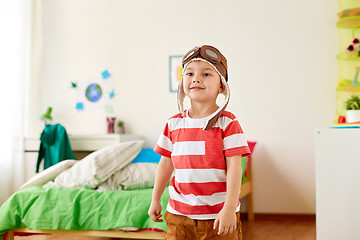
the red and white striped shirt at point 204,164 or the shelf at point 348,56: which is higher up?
the shelf at point 348,56

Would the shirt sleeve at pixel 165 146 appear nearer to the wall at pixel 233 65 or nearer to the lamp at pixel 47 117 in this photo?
the wall at pixel 233 65

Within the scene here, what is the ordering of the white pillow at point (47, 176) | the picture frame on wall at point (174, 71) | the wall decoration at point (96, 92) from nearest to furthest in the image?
1. the white pillow at point (47, 176)
2. the picture frame on wall at point (174, 71)
3. the wall decoration at point (96, 92)

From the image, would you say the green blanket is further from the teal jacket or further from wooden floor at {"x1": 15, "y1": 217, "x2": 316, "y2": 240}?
the teal jacket

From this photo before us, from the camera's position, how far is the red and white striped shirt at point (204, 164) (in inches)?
47.5

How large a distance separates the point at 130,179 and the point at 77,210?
396mm

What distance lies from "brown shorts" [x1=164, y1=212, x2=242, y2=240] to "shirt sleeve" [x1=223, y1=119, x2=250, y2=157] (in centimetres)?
21

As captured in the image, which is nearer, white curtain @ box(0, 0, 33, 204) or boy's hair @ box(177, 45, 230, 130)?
boy's hair @ box(177, 45, 230, 130)

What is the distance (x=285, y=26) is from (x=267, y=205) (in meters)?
1.58

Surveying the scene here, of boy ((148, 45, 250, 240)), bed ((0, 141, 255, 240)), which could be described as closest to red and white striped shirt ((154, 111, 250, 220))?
boy ((148, 45, 250, 240))

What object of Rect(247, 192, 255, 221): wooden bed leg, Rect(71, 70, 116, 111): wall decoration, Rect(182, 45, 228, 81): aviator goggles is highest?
Rect(71, 70, 116, 111): wall decoration

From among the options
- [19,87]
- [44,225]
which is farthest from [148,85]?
[44,225]

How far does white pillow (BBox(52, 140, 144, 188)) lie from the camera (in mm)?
2668

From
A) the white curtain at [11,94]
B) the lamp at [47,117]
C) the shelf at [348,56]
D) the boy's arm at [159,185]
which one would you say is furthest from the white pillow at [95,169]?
the shelf at [348,56]

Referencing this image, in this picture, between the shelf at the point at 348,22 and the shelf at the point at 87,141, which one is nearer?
the shelf at the point at 348,22
